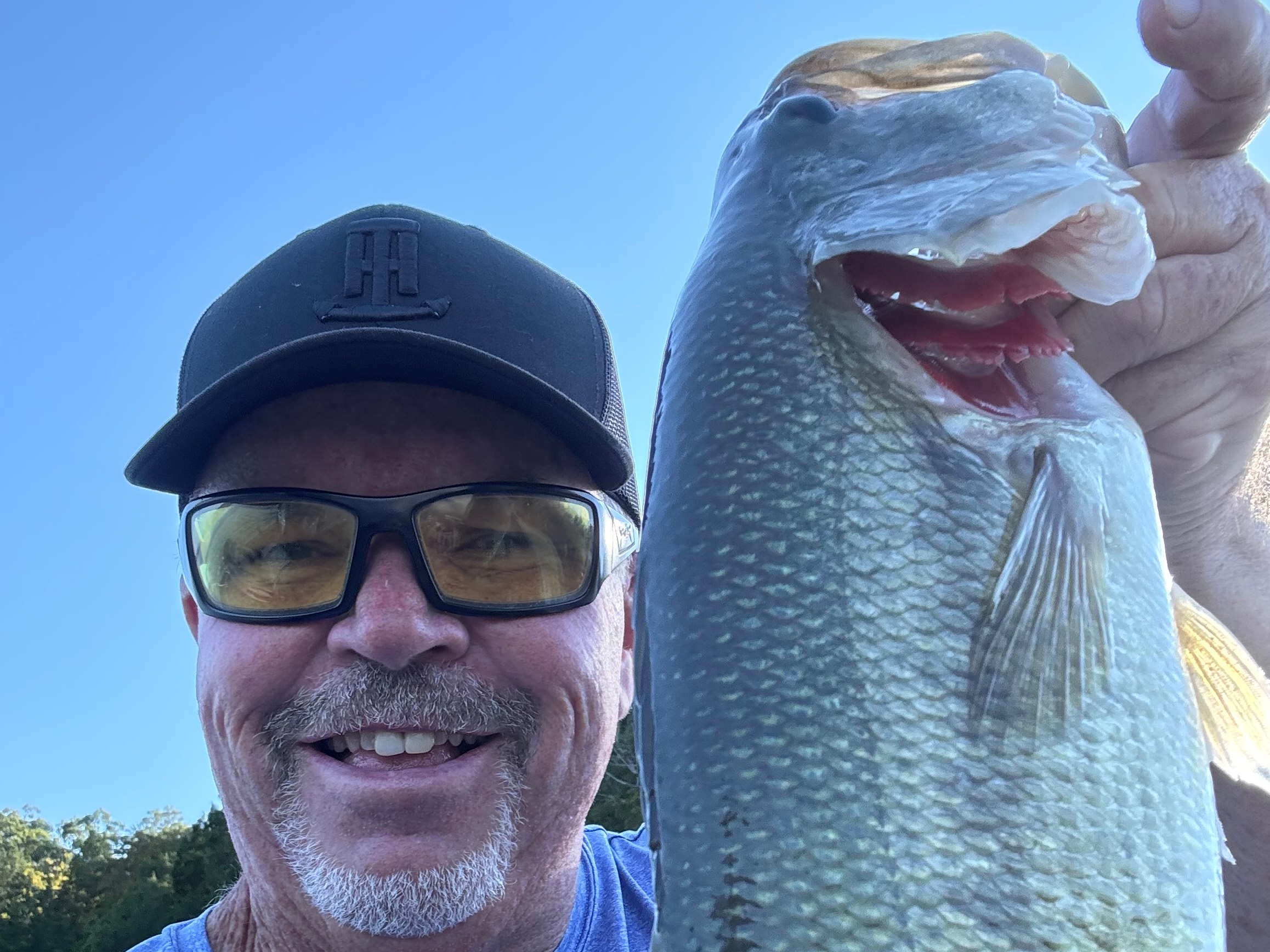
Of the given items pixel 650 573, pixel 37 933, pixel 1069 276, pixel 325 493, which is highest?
pixel 1069 276

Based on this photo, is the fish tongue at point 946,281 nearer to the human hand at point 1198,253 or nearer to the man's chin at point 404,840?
the human hand at point 1198,253

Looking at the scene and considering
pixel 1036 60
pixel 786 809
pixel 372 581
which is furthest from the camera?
pixel 372 581

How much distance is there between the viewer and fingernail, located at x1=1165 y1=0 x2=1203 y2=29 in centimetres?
159

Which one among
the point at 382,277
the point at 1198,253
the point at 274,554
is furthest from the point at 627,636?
the point at 1198,253

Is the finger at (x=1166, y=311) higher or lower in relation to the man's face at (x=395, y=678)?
higher

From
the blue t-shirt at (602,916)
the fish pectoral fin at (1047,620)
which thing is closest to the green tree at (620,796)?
the blue t-shirt at (602,916)

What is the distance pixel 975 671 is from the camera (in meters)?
1.32

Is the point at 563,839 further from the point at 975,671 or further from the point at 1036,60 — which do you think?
the point at 1036,60

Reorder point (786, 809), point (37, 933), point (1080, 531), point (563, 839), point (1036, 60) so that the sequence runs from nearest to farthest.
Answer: point (786, 809), point (1080, 531), point (1036, 60), point (563, 839), point (37, 933)

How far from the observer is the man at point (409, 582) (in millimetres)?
2326

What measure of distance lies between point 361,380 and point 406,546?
0.43 metres

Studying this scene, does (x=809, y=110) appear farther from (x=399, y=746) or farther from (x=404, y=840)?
(x=404, y=840)

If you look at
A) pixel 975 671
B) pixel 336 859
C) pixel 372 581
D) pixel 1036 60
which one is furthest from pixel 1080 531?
pixel 336 859

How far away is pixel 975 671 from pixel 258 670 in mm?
1716
